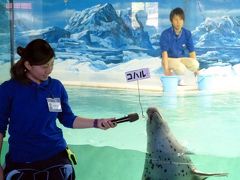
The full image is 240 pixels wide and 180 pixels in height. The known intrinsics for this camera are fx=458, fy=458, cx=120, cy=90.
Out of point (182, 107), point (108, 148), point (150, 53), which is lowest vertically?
point (108, 148)

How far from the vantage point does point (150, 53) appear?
3455 mm

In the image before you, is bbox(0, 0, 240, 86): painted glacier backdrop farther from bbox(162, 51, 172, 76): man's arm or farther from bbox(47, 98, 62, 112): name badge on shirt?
bbox(47, 98, 62, 112): name badge on shirt

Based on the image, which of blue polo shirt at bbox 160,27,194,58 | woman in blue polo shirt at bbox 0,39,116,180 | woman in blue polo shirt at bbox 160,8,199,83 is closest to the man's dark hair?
woman in blue polo shirt at bbox 160,8,199,83

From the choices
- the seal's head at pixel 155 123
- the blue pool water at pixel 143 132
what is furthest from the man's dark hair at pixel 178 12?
the seal's head at pixel 155 123

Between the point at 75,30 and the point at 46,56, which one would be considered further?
the point at 75,30

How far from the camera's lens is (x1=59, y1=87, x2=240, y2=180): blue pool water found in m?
3.38

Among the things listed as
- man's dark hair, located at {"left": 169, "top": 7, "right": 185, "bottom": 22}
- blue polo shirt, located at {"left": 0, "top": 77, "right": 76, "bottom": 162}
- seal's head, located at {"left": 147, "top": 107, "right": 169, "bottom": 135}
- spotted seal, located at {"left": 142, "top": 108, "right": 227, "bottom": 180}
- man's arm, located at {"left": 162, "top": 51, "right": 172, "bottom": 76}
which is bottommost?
spotted seal, located at {"left": 142, "top": 108, "right": 227, "bottom": 180}

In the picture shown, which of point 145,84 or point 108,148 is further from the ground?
point 145,84

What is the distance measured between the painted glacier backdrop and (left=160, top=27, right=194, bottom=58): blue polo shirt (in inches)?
1.7

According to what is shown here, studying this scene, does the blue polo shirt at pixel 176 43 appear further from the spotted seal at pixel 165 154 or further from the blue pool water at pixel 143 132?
the spotted seal at pixel 165 154

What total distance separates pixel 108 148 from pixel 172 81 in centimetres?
77

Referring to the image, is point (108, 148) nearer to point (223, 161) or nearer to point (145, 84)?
point (145, 84)

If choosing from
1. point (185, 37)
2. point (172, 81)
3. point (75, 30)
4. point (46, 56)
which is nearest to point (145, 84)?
point (172, 81)

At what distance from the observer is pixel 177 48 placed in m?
3.41
